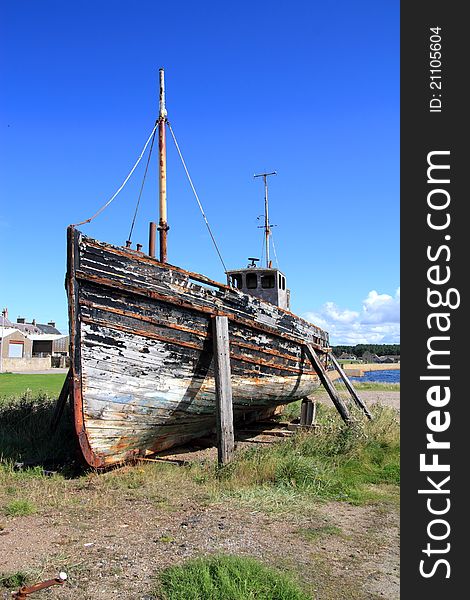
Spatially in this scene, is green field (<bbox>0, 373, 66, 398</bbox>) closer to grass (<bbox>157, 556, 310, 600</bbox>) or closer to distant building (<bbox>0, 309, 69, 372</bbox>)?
grass (<bbox>157, 556, 310, 600</bbox>)

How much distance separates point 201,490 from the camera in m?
7.09

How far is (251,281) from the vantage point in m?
14.0

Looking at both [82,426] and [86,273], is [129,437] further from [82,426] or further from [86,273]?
[86,273]

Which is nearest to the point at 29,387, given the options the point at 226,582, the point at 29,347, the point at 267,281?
the point at 267,281

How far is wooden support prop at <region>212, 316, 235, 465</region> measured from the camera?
8.31m

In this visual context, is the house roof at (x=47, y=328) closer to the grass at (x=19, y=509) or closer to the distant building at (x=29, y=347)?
the distant building at (x=29, y=347)

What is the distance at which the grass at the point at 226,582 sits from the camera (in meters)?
3.81

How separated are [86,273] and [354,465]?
5.51 metres

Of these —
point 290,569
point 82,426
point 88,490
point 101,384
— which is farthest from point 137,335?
point 290,569

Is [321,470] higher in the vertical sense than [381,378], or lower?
higher

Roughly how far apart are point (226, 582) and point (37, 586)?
1.54 m

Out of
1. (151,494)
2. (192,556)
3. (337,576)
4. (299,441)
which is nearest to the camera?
(337,576)

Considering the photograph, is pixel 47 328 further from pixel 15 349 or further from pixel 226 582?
pixel 226 582

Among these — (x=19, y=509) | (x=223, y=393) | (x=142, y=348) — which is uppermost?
(x=142, y=348)
